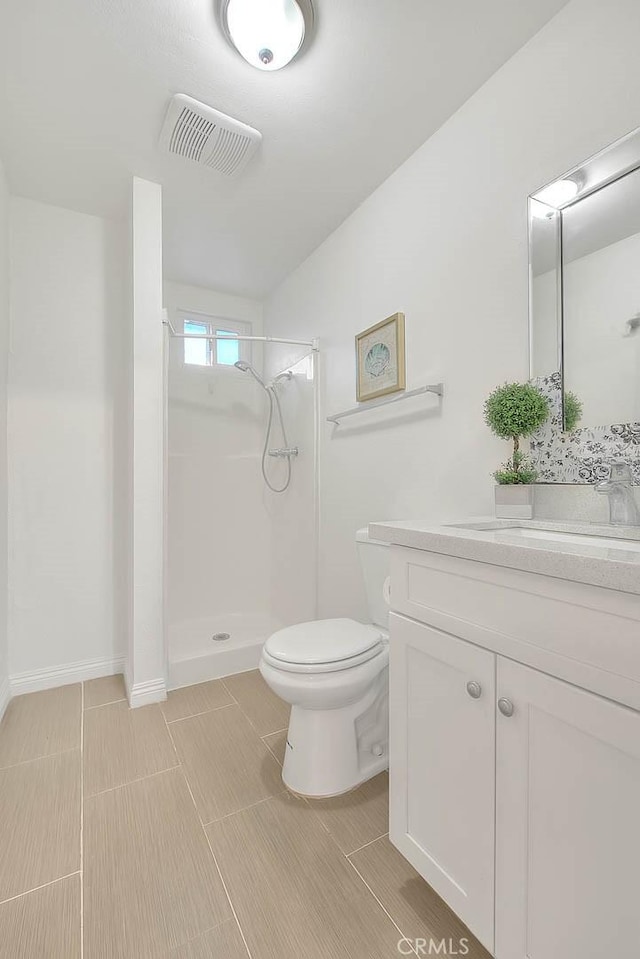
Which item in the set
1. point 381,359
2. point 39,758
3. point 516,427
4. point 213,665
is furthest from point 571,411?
point 39,758

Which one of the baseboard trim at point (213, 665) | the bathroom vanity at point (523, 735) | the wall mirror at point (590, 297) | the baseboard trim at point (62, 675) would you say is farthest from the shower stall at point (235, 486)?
the bathroom vanity at point (523, 735)

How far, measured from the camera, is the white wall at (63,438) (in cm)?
215

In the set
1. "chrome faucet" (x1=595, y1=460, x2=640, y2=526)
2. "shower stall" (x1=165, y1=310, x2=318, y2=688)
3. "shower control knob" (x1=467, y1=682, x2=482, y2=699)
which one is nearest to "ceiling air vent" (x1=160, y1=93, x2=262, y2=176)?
"shower stall" (x1=165, y1=310, x2=318, y2=688)

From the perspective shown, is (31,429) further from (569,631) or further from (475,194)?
(569,631)

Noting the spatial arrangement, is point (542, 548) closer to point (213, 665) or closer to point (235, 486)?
point (213, 665)

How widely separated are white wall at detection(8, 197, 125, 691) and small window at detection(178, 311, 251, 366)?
0.58m

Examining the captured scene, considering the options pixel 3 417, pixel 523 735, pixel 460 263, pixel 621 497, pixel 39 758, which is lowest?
pixel 39 758

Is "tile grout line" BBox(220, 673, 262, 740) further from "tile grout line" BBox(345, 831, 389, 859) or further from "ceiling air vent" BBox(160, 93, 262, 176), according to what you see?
"ceiling air vent" BBox(160, 93, 262, 176)

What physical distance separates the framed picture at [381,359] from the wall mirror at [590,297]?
59 cm

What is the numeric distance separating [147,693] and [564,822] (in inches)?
72.4

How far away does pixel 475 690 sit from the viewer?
0.83m

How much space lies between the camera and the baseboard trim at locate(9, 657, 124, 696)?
2.11 meters

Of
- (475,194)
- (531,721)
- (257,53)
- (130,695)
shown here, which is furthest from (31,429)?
(531,721)

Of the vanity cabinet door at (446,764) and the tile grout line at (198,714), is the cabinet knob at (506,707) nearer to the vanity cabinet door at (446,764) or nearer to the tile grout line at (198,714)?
the vanity cabinet door at (446,764)
